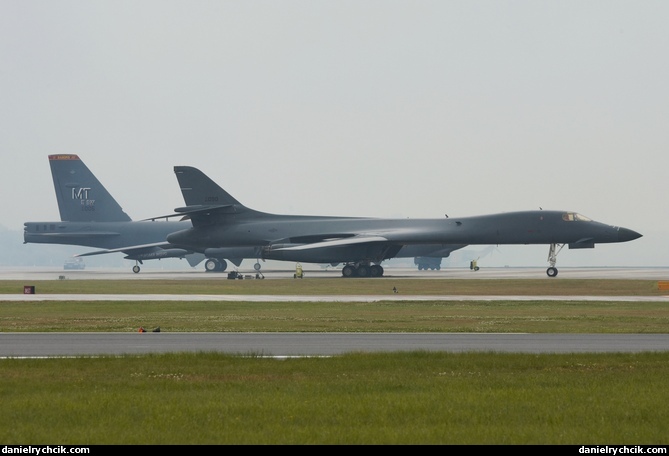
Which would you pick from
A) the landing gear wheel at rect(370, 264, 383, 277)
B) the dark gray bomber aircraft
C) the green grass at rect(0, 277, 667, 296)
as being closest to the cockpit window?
the green grass at rect(0, 277, 667, 296)

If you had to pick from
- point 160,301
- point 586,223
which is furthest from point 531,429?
point 586,223

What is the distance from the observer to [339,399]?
12594mm

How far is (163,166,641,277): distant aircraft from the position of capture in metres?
61.8

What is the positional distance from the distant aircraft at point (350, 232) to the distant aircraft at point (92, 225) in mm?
15053

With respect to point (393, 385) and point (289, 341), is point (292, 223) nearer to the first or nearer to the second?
point (289, 341)

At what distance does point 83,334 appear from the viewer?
23500 millimetres

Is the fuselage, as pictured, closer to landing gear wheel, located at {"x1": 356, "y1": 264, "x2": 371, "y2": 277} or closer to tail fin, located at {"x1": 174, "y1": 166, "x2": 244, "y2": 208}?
landing gear wheel, located at {"x1": 356, "y1": 264, "x2": 371, "y2": 277}

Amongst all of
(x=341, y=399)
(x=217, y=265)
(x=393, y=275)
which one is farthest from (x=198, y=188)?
(x=341, y=399)

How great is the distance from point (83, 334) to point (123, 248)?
63489 millimetres

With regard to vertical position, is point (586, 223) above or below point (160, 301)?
above

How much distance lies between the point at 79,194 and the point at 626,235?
50.4 m

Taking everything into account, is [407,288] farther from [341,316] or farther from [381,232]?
[341,316]

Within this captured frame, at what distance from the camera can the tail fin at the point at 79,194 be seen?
8844cm
